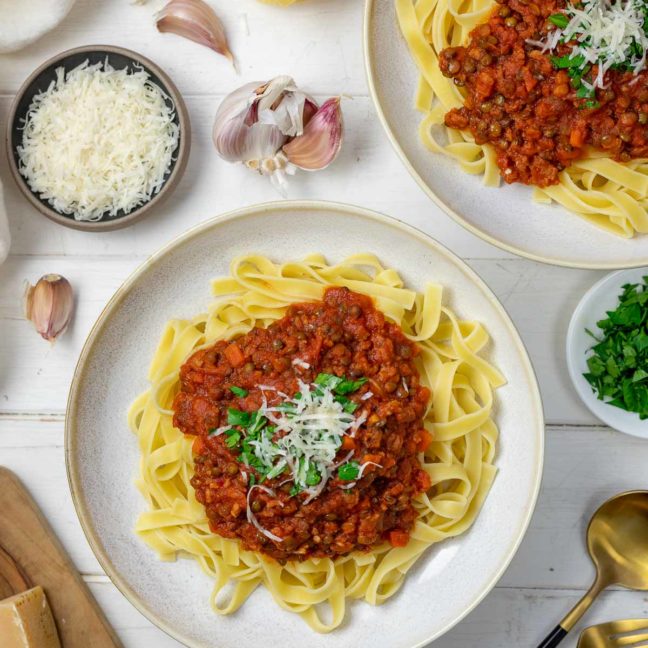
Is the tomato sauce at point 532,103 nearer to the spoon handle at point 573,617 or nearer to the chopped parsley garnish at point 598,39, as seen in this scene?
the chopped parsley garnish at point 598,39

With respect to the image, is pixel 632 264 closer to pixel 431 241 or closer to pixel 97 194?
pixel 431 241

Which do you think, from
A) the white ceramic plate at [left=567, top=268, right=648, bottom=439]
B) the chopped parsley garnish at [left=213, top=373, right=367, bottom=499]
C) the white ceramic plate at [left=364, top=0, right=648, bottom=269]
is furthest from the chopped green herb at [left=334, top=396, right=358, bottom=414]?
the white ceramic plate at [left=567, top=268, right=648, bottom=439]

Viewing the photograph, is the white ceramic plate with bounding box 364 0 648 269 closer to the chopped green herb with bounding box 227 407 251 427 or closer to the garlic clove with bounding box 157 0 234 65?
the garlic clove with bounding box 157 0 234 65

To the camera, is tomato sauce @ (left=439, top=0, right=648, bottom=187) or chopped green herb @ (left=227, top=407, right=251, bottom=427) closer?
chopped green herb @ (left=227, top=407, right=251, bottom=427)

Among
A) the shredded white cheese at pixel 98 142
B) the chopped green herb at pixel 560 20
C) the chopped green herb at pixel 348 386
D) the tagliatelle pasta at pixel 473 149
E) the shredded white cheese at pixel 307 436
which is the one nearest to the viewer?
the shredded white cheese at pixel 307 436

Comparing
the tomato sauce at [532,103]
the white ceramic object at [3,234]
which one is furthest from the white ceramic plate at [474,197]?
the white ceramic object at [3,234]

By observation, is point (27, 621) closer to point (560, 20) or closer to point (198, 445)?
point (198, 445)
